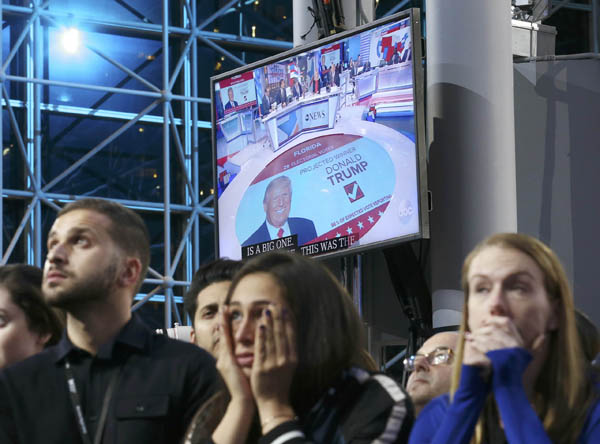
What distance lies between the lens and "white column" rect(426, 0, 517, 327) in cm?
575

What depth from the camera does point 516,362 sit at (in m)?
2.27

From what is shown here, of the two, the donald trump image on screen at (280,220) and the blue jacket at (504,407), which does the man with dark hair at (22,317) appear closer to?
the blue jacket at (504,407)

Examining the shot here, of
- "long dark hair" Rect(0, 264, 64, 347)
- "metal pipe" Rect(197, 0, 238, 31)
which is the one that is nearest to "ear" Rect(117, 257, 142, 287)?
"long dark hair" Rect(0, 264, 64, 347)

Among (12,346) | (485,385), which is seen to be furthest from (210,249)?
(485,385)

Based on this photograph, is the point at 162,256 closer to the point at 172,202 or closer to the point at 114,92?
the point at 172,202

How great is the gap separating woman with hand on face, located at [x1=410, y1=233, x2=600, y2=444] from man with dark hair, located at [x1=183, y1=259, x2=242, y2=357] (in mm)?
1251

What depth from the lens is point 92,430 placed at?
2775 millimetres

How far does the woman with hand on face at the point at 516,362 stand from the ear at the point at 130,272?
2.98 feet

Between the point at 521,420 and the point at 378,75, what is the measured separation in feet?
13.3

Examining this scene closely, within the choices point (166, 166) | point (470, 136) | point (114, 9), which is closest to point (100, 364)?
point (470, 136)

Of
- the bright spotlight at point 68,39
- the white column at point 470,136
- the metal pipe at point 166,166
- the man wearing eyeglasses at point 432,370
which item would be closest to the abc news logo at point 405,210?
the white column at point 470,136

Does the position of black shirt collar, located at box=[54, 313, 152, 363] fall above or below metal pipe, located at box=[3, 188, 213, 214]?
below

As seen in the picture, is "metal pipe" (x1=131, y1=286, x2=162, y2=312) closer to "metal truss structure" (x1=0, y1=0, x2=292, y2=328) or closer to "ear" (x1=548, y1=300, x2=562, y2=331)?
"metal truss structure" (x1=0, y1=0, x2=292, y2=328)

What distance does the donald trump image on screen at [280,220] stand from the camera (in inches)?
254
